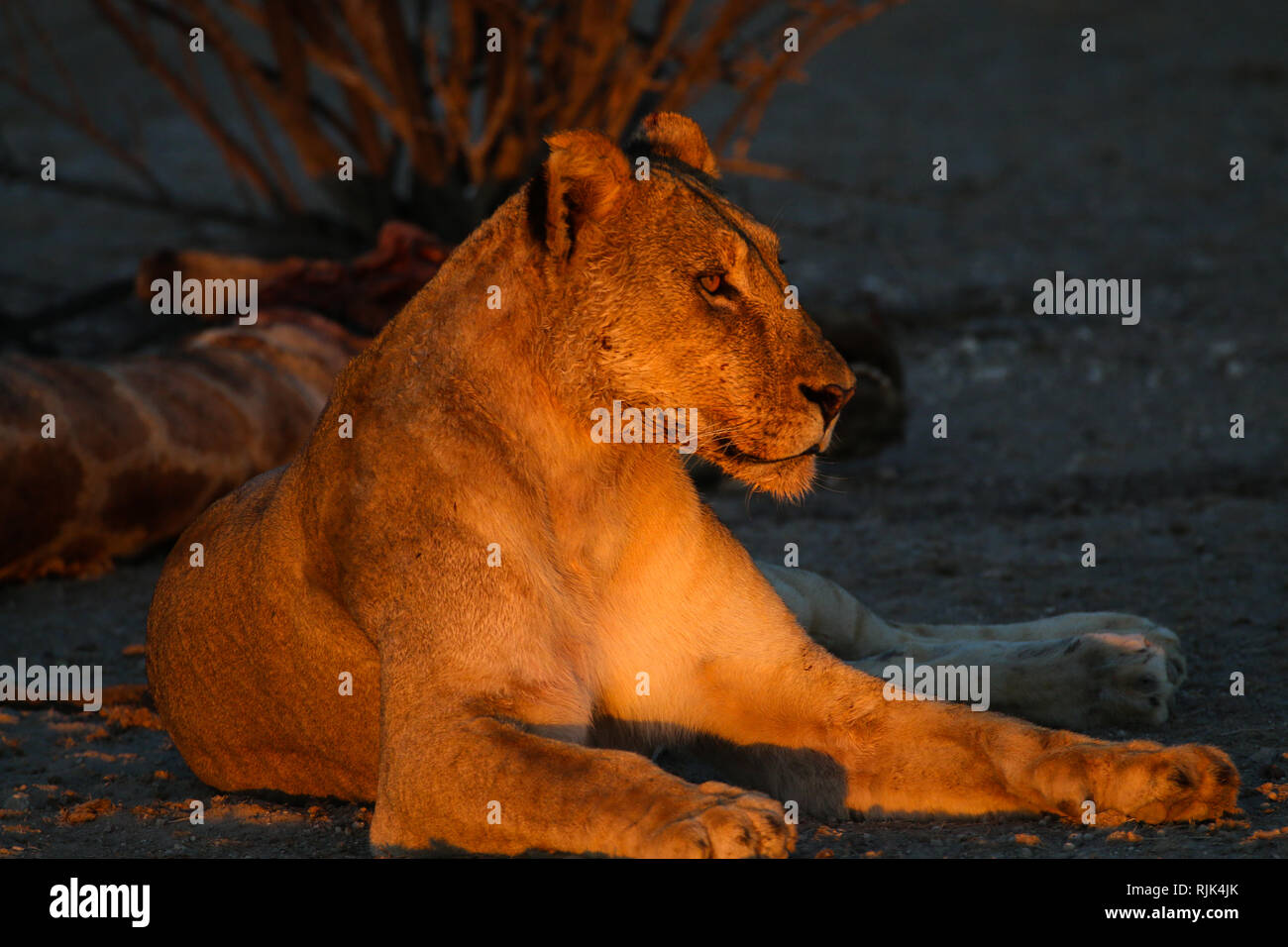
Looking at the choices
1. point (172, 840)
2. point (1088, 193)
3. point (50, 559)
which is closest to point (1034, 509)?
point (50, 559)

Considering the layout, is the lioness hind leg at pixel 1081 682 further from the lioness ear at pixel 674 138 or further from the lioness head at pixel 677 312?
the lioness ear at pixel 674 138

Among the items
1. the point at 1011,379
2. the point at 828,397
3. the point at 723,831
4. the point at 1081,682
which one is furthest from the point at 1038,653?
the point at 1011,379

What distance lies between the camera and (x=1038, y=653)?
4746 millimetres

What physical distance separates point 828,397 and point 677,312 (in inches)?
16.2

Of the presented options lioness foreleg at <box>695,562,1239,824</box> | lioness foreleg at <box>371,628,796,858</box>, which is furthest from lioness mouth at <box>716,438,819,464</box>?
lioness foreleg at <box>371,628,796,858</box>

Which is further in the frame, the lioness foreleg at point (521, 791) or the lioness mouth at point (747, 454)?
the lioness mouth at point (747, 454)

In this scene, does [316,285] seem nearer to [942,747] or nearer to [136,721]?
[136,721]

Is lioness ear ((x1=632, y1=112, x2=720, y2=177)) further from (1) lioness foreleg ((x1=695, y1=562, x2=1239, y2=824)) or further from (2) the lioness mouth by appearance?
(1) lioness foreleg ((x1=695, y1=562, x2=1239, y2=824))


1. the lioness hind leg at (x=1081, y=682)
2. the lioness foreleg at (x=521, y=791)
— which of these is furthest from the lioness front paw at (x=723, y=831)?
the lioness hind leg at (x=1081, y=682)

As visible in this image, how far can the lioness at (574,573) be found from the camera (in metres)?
3.60

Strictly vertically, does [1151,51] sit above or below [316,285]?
above

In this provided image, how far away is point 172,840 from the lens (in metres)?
3.97

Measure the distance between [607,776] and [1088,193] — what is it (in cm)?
1314
